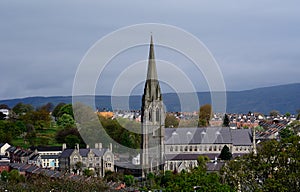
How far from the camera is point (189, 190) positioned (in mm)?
35594

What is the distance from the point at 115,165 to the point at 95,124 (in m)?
19.5

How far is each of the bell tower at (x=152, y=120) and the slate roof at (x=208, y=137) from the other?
742 cm

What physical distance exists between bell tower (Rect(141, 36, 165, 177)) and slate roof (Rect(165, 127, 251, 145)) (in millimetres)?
7419

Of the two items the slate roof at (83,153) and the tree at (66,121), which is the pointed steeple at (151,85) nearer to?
the slate roof at (83,153)

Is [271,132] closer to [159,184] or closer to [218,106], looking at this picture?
[218,106]

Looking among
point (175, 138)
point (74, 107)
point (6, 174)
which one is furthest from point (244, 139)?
point (74, 107)

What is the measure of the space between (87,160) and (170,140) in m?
11.5

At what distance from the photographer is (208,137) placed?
3637 inches

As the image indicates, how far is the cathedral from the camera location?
270 ft

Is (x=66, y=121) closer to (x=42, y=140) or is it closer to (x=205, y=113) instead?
(x=42, y=140)

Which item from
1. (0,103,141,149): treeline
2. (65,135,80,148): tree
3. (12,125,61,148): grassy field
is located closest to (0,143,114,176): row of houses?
(65,135,80,148): tree

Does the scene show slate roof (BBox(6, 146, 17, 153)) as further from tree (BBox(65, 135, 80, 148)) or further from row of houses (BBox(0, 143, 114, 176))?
tree (BBox(65, 135, 80, 148))

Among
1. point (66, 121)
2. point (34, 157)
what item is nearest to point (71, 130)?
point (66, 121)

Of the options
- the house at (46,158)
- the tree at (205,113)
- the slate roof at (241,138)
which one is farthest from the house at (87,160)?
the tree at (205,113)
